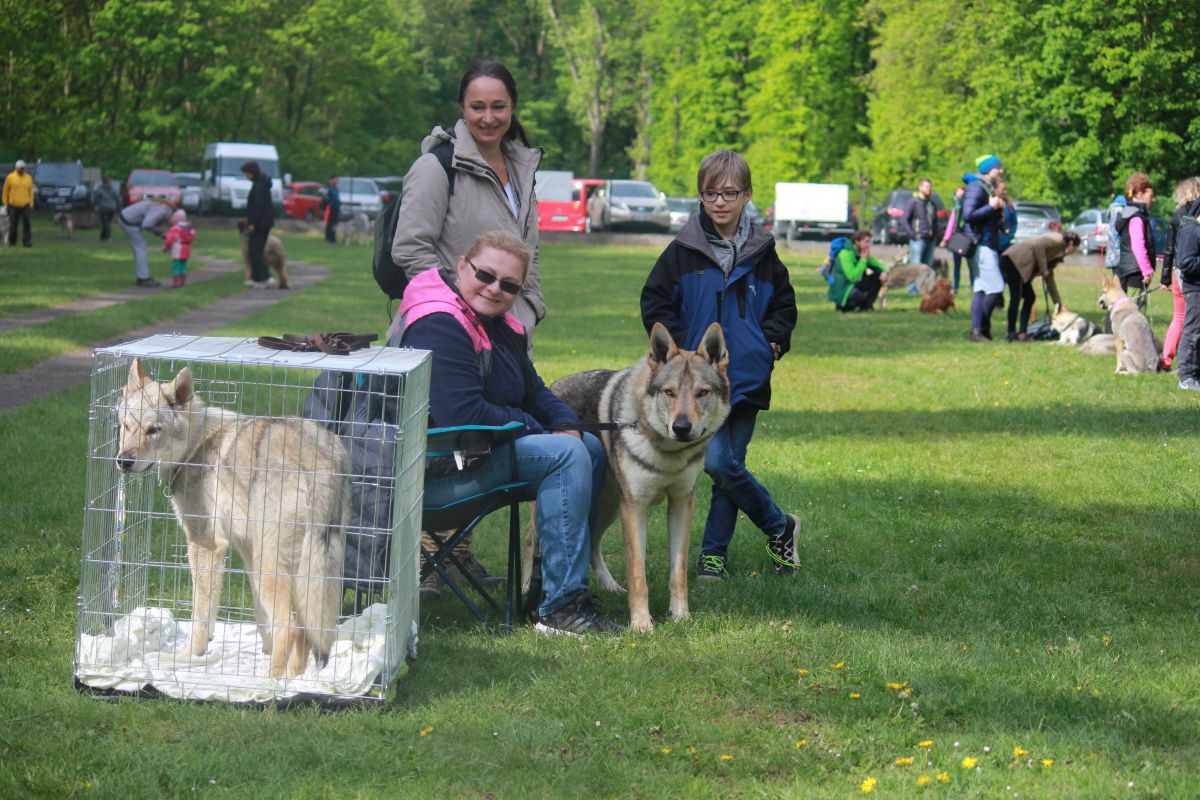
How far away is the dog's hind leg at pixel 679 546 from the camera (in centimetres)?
628

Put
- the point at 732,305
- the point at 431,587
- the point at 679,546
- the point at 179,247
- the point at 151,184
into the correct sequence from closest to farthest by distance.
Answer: the point at 679,546
the point at 431,587
the point at 732,305
the point at 179,247
the point at 151,184

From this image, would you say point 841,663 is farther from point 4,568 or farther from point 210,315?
point 210,315

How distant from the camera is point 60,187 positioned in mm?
44562

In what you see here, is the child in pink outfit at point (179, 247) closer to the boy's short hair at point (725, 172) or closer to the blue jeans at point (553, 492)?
the boy's short hair at point (725, 172)

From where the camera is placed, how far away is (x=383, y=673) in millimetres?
4922

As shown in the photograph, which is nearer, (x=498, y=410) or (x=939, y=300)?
(x=498, y=410)

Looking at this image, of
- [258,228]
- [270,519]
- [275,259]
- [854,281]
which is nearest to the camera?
[270,519]

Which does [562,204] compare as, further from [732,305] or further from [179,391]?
[179,391]

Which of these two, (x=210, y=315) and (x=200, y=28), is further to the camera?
(x=200, y=28)

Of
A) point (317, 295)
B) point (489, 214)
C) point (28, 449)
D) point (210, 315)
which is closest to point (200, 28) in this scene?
point (317, 295)

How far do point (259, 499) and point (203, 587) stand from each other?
48 centimetres

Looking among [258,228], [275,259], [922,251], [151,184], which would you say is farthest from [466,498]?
[151,184]

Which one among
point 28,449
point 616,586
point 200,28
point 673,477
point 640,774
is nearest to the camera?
point 640,774

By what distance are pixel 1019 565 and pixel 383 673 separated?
3803 millimetres
